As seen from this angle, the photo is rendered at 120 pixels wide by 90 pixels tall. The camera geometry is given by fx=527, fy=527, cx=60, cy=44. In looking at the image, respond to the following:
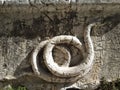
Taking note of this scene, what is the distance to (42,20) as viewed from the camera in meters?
11.2

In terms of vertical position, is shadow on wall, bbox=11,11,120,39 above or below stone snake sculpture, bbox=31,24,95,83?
above

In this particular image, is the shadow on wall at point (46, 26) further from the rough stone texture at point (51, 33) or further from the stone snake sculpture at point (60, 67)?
the stone snake sculpture at point (60, 67)

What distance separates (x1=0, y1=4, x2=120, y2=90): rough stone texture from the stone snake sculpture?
13 cm

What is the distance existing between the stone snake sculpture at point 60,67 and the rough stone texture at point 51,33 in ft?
0.43

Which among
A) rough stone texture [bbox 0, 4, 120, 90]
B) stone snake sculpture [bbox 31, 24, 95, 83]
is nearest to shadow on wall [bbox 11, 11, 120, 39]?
rough stone texture [bbox 0, 4, 120, 90]

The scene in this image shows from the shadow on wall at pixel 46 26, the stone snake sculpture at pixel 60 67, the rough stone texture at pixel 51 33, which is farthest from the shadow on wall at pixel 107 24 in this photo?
the shadow on wall at pixel 46 26

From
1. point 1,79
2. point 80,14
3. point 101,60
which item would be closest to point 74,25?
point 80,14

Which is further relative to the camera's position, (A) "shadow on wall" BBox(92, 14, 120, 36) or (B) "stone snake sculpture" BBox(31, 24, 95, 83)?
(A) "shadow on wall" BBox(92, 14, 120, 36)

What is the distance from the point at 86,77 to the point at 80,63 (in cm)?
37

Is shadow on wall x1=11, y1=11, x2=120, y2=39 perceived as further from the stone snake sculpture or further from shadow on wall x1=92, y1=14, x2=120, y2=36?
the stone snake sculpture

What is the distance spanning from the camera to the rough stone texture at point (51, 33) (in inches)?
436

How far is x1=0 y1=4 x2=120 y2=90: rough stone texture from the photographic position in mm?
11086

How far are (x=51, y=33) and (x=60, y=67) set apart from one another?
75cm

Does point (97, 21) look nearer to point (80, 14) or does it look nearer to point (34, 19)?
point (80, 14)
